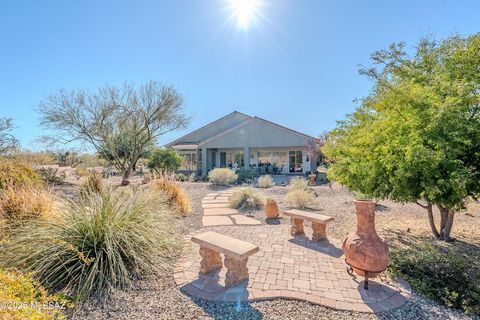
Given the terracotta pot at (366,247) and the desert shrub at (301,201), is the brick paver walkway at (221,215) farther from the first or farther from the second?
the terracotta pot at (366,247)

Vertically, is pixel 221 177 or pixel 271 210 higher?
pixel 221 177

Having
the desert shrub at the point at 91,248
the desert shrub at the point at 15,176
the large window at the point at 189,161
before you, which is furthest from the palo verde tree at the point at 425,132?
the large window at the point at 189,161

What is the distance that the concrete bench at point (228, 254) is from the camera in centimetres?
316

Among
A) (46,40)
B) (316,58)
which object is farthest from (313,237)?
(46,40)

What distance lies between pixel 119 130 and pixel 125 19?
402 inches

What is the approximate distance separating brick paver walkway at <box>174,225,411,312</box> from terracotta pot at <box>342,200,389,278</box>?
0.33 meters

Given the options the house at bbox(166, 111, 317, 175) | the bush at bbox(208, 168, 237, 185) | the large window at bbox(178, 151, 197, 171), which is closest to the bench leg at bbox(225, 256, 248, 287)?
the bush at bbox(208, 168, 237, 185)

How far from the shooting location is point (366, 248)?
320 cm

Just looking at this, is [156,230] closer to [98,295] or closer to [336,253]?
[98,295]

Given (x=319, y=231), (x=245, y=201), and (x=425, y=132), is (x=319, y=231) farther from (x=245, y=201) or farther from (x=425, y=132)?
(x=245, y=201)

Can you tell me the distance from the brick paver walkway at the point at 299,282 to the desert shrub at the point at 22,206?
309 centimetres

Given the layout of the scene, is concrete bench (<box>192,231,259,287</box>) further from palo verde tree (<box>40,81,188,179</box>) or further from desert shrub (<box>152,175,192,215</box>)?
palo verde tree (<box>40,81,188,179</box>)

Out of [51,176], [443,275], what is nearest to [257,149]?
[51,176]

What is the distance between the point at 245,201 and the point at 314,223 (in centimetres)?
404
